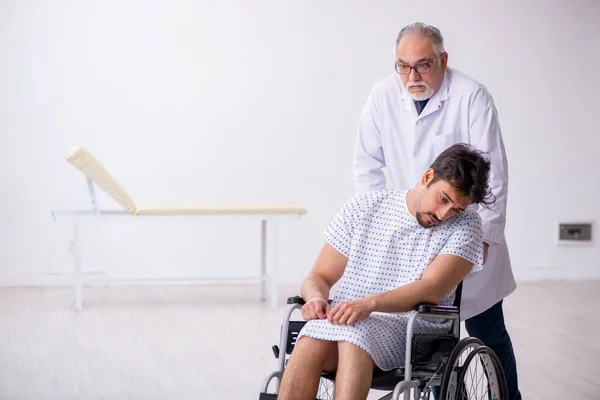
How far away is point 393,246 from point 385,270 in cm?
6

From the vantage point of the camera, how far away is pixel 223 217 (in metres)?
5.22

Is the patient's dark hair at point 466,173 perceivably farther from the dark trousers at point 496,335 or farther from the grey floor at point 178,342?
the grey floor at point 178,342

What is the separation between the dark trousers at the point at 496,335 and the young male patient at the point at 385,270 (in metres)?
0.32

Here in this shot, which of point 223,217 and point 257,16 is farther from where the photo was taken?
point 257,16

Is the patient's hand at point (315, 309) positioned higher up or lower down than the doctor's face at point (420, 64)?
lower down

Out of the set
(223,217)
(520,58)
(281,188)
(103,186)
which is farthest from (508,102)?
(103,186)

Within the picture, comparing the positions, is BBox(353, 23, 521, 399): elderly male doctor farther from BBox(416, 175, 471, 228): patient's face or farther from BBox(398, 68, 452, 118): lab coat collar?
BBox(416, 175, 471, 228): patient's face

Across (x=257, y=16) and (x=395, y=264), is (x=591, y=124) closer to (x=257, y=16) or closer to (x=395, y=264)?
(x=257, y=16)

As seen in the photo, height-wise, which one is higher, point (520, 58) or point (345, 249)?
point (520, 58)

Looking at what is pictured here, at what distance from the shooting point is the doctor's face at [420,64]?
2.66 meters

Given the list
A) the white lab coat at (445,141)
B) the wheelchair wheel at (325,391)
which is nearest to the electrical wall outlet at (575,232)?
the wheelchair wheel at (325,391)

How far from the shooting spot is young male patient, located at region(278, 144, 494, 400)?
219 centimetres

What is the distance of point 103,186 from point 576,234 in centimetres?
336

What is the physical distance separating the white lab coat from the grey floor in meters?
0.93
